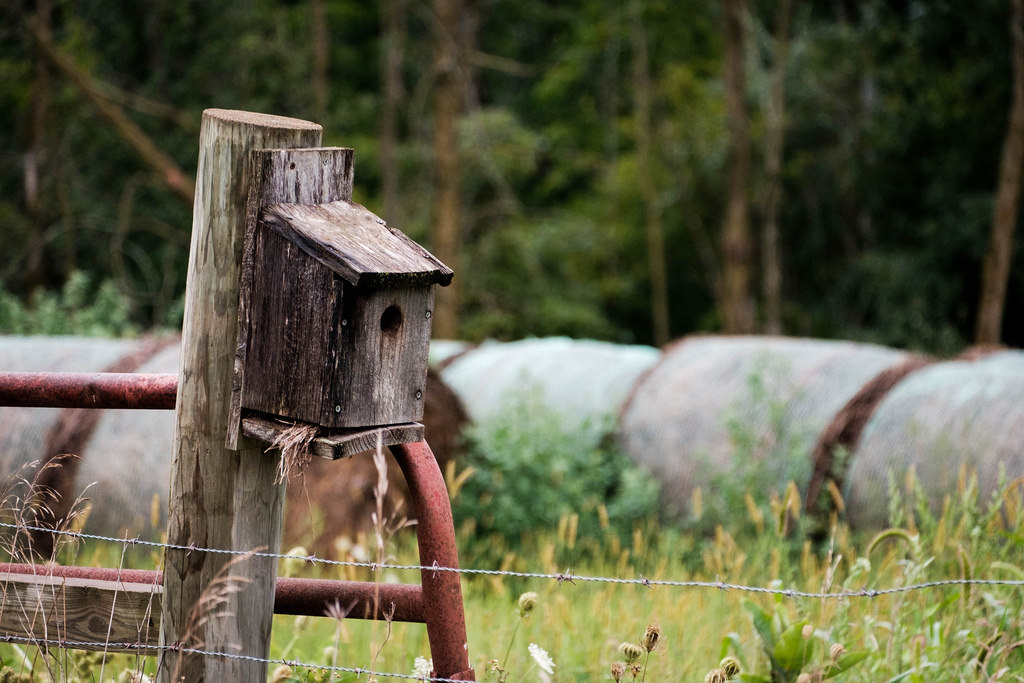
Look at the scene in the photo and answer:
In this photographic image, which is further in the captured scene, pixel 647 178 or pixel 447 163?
pixel 647 178

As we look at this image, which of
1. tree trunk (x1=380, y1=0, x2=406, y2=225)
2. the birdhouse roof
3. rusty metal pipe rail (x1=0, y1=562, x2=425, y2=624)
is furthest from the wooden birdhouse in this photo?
tree trunk (x1=380, y1=0, x2=406, y2=225)

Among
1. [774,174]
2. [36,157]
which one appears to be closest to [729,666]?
[36,157]

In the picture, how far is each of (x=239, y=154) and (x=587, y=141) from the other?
24.2m

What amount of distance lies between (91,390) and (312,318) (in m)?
0.63

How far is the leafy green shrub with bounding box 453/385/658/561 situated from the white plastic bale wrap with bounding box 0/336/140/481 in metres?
2.40

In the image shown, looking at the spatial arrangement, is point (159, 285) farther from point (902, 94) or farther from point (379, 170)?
point (902, 94)

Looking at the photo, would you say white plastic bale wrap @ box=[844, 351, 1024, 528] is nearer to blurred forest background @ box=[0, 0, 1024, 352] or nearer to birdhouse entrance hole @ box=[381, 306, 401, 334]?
birdhouse entrance hole @ box=[381, 306, 401, 334]

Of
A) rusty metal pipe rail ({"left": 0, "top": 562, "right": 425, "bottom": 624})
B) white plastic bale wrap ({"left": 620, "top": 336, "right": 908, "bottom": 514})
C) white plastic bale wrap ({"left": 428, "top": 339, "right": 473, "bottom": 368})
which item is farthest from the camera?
white plastic bale wrap ({"left": 428, "top": 339, "right": 473, "bottom": 368})

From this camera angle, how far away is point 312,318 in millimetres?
2021

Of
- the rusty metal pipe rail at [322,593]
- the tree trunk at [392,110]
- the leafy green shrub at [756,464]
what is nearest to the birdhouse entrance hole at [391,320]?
the rusty metal pipe rail at [322,593]

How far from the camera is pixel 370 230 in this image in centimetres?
215

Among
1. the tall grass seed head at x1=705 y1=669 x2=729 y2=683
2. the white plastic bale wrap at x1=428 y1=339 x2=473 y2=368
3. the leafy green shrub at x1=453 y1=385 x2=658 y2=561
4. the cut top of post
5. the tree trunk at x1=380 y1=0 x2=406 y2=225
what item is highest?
the tree trunk at x1=380 y1=0 x2=406 y2=225

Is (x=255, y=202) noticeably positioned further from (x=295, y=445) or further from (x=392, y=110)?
(x=392, y=110)

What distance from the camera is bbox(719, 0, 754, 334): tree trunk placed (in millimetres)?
15805
